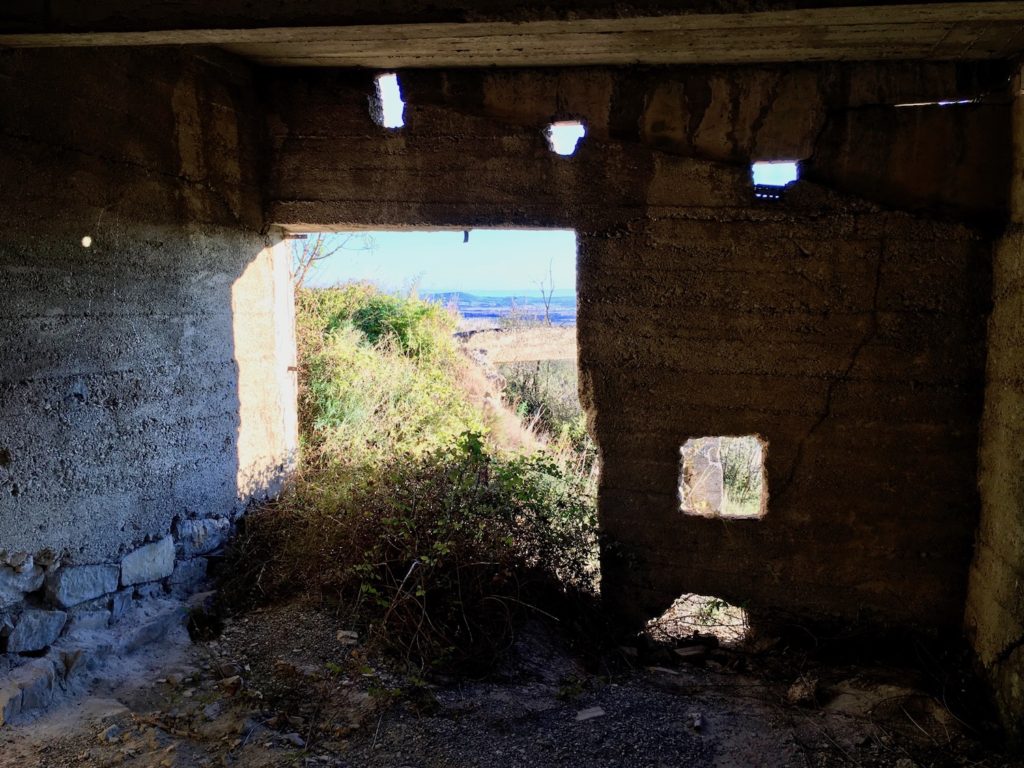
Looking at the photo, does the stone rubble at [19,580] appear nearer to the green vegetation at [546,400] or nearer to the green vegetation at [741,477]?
the green vegetation at [546,400]

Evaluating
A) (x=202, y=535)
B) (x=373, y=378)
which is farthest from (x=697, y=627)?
(x=373, y=378)

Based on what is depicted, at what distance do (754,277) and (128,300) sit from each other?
370cm

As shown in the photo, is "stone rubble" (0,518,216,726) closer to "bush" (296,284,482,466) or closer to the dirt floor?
the dirt floor

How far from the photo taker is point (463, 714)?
352 centimetres

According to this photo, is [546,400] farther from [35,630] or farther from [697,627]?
[35,630]

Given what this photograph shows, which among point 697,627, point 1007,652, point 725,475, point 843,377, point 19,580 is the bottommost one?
point 725,475

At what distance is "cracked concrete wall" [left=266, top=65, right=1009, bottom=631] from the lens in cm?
415

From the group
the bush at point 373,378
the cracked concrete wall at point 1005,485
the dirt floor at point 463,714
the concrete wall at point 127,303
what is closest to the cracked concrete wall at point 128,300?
the concrete wall at point 127,303

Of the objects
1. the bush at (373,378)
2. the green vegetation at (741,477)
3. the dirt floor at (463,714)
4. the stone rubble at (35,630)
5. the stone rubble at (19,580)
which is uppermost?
the bush at (373,378)

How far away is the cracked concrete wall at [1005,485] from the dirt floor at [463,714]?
38 cm

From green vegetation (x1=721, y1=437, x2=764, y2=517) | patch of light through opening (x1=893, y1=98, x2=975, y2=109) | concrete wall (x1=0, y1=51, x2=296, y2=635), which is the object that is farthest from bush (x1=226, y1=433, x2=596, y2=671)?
green vegetation (x1=721, y1=437, x2=764, y2=517)

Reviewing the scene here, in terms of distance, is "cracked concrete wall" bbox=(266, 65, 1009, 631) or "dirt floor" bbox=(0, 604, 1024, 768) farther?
"cracked concrete wall" bbox=(266, 65, 1009, 631)

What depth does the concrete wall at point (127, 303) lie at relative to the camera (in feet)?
11.3

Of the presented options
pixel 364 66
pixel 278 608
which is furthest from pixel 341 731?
pixel 364 66
